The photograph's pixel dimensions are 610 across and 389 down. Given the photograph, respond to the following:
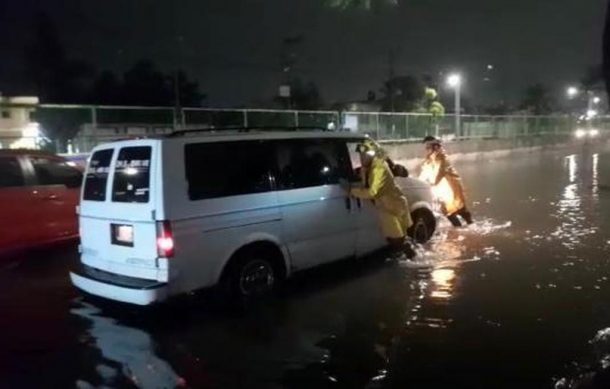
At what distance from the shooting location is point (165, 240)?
6.24 meters

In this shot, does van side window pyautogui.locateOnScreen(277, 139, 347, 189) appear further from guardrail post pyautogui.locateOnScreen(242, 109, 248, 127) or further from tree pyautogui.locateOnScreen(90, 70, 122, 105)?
tree pyautogui.locateOnScreen(90, 70, 122, 105)

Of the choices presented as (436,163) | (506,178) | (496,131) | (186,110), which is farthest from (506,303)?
(496,131)

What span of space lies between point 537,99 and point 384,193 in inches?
2988

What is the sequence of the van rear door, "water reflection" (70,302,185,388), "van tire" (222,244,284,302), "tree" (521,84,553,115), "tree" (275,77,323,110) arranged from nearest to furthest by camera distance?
"water reflection" (70,302,185,388)
the van rear door
"van tire" (222,244,284,302)
"tree" (275,77,323,110)
"tree" (521,84,553,115)

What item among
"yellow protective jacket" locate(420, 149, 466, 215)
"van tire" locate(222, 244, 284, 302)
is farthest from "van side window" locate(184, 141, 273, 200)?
"yellow protective jacket" locate(420, 149, 466, 215)

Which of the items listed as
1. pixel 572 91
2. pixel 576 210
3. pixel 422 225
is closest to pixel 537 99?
pixel 572 91

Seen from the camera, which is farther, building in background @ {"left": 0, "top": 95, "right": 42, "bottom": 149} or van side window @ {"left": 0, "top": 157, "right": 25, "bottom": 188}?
building in background @ {"left": 0, "top": 95, "right": 42, "bottom": 149}

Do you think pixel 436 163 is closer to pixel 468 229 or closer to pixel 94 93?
pixel 468 229

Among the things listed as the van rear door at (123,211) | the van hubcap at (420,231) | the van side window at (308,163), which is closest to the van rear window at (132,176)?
the van rear door at (123,211)

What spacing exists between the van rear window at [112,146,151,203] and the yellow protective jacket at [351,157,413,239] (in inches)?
107

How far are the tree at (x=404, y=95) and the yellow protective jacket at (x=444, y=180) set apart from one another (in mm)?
37847

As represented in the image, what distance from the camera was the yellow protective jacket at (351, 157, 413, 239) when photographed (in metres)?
8.25

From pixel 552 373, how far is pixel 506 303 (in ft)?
6.49

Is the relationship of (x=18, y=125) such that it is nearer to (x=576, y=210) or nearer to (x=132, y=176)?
(x=132, y=176)
